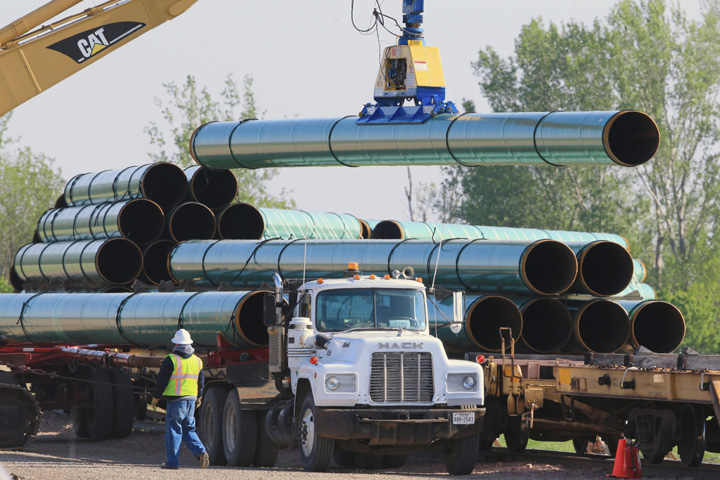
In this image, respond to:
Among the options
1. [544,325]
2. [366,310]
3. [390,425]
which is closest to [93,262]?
[544,325]

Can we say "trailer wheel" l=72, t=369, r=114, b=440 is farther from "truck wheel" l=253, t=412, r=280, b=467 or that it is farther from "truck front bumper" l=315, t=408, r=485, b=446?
"truck front bumper" l=315, t=408, r=485, b=446

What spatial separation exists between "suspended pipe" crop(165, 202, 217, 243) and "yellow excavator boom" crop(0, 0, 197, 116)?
5.46 metres

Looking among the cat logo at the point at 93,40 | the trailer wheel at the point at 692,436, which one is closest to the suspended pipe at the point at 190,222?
the cat logo at the point at 93,40

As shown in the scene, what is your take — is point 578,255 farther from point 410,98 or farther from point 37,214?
point 37,214

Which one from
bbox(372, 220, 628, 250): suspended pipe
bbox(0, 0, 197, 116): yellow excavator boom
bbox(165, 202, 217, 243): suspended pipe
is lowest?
bbox(372, 220, 628, 250): suspended pipe

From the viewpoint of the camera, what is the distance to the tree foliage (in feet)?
178

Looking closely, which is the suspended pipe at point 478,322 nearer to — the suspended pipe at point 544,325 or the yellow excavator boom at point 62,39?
the suspended pipe at point 544,325

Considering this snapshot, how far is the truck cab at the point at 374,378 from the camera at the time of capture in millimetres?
13570

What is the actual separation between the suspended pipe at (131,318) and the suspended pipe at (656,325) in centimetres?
562

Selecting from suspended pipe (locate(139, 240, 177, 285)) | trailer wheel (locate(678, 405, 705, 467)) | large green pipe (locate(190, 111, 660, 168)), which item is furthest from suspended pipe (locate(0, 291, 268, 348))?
trailer wheel (locate(678, 405, 705, 467))

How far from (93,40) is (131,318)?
5.01 metres

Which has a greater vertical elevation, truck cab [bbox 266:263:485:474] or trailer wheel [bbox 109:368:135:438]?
truck cab [bbox 266:263:485:474]

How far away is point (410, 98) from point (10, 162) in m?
47.3

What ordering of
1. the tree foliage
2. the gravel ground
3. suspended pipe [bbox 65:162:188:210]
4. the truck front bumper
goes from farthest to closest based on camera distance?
the tree foliage, suspended pipe [bbox 65:162:188:210], the truck front bumper, the gravel ground
